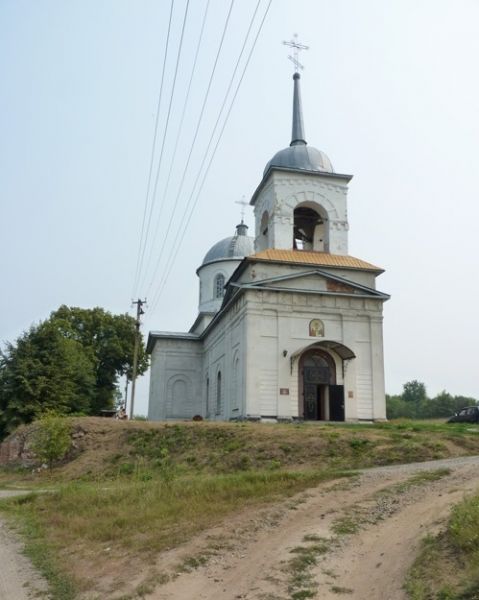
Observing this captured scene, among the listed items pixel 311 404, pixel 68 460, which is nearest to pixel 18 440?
pixel 68 460

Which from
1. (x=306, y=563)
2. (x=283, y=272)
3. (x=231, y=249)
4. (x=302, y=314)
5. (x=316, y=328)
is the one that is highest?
(x=231, y=249)

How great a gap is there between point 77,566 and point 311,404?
751 inches

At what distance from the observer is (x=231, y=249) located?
47.1 m

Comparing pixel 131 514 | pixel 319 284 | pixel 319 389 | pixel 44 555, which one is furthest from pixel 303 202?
pixel 44 555

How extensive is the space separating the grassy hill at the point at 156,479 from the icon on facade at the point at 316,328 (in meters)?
8.04

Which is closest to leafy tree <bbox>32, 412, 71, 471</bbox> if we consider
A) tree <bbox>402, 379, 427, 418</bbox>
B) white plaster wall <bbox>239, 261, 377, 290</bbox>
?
white plaster wall <bbox>239, 261, 377, 290</bbox>

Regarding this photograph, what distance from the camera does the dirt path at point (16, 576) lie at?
7539 mm

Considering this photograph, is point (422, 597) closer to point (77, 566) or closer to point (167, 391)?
point (77, 566)

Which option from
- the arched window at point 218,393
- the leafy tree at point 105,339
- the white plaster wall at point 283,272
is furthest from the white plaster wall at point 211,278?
the white plaster wall at point 283,272

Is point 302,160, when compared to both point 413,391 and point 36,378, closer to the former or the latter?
point 36,378

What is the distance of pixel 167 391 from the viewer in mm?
40500

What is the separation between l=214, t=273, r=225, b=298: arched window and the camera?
151 feet

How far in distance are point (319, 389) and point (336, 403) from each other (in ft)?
3.39

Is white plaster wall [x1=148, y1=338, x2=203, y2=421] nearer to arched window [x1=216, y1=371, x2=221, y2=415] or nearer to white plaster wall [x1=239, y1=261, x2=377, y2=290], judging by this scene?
arched window [x1=216, y1=371, x2=221, y2=415]
